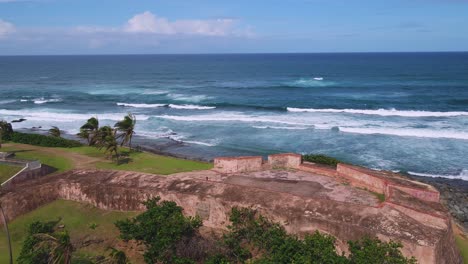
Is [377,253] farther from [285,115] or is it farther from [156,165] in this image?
[285,115]

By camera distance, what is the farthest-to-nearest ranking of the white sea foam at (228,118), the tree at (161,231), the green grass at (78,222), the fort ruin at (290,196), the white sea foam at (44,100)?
the white sea foam at (44,100)
the white sea foam at (228,118)
the green grass at (78,222)
the tree at (161,231)
the fort ruin at (290,196)

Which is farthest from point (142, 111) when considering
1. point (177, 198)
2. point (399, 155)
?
point (177, 198)

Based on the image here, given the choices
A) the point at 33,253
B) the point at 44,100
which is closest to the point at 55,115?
the point at 44,100

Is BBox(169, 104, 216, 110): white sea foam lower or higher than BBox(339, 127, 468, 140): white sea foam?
higher

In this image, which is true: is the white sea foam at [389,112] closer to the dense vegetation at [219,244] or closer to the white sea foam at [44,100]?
the white sea foam at [44,100]

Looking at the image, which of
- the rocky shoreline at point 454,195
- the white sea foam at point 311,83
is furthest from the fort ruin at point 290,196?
the white sea foam at point 311,83

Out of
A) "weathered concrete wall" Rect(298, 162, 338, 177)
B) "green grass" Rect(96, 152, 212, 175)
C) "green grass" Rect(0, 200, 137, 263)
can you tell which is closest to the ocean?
"green grass" Rect(96, 152, 212, 175)

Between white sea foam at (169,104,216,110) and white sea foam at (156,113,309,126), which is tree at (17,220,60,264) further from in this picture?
white sea foam at (169,104,216,110)
